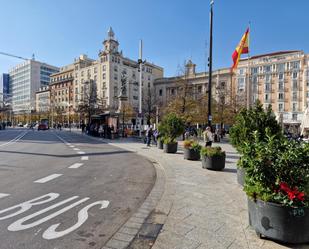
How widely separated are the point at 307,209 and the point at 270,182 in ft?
1.82

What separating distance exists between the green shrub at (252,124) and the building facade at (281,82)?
64.0 metres

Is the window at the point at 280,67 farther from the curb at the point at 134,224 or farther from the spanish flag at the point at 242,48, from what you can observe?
the curb at the point at 134,224

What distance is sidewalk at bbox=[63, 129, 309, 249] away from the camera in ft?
12.0

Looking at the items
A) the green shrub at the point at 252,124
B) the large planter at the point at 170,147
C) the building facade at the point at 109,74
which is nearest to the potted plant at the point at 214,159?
the green shrub at the point at 252,124

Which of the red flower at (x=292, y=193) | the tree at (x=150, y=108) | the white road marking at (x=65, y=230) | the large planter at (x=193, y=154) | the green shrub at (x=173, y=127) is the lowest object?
the white road marking at (x=65, y=230)

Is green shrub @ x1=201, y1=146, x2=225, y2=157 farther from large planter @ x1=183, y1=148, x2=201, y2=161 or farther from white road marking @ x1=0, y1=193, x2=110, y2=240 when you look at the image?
white road marking @ x1=0, y1=193, x2=110, y2=240

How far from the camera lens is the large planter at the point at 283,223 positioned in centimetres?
340

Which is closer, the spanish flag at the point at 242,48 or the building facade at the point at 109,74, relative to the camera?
the spanish flag at the point at 242,48

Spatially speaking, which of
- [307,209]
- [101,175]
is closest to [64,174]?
[101,175]

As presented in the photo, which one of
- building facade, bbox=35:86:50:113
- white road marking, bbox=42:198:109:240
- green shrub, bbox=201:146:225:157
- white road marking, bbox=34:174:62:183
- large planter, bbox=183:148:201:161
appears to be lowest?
white road marking, bbox=34:174:62:183

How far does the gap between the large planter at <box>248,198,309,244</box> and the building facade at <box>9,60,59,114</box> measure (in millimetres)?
131015

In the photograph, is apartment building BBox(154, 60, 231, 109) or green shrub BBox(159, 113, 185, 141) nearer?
green shrub BBox(159, 113, 185, 141)

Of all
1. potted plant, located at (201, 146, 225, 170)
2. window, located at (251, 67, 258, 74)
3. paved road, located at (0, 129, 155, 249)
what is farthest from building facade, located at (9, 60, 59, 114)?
potted plant, located at (201, 146, 225, 170)

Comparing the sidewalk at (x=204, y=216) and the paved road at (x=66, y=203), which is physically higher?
the sidewalk at (x=204, y=216)
